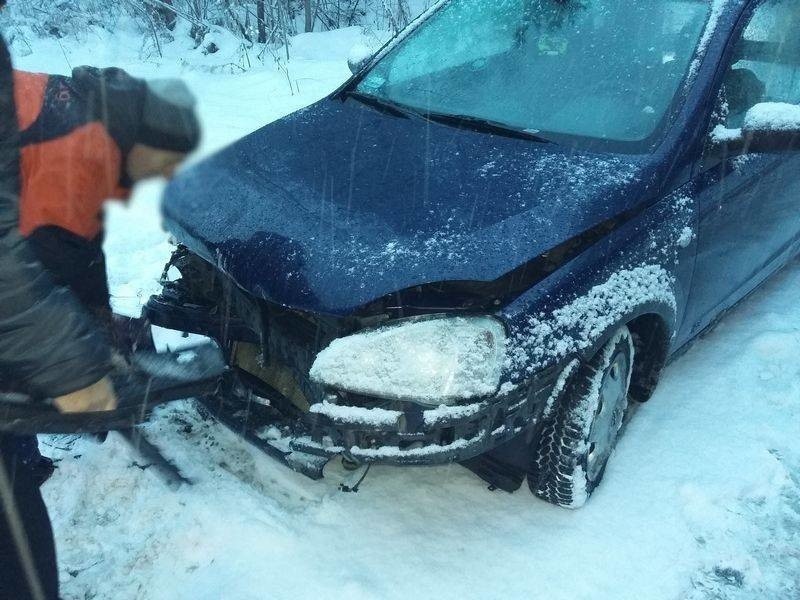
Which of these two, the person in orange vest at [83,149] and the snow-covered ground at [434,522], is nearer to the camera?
the person in orange vest at [83,149]

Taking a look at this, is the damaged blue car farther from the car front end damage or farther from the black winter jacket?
the black winter jacket

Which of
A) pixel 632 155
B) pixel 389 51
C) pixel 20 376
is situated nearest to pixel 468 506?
pixel 632 155

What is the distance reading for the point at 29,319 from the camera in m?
1.28

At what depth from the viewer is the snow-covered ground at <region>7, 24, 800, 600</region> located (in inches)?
78.4

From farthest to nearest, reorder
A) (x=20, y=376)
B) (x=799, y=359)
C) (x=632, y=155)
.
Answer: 1. (x=799, y=359)
2. (x=632, y=155)
3. (x=20, y=376)

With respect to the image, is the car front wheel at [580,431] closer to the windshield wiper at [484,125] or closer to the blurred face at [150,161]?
the windshield wiper at [484,125]

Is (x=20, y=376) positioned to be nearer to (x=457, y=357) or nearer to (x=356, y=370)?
(x=356, y=370)

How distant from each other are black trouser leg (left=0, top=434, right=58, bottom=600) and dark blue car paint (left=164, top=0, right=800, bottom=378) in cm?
76

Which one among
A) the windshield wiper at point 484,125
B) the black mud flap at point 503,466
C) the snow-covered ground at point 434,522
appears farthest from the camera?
the windshield wiper at point 484,125

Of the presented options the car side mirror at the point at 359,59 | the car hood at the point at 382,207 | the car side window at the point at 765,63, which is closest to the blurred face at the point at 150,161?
the car hood at the point at 382,207

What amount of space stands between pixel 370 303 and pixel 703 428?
5.39 feet

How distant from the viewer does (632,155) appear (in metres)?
2.15

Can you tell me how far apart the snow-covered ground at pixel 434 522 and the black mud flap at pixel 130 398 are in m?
0.53

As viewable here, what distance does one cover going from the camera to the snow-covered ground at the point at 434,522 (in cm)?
199
